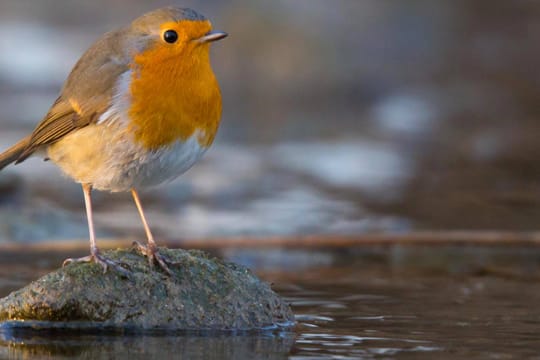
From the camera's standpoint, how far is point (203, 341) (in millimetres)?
5234

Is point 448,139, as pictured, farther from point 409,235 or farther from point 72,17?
point 72,17

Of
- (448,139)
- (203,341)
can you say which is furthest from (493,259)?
(448,139)

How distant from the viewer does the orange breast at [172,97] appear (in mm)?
5469

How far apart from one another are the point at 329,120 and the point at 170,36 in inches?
351

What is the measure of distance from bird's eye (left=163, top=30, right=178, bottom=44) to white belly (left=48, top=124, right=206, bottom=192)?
470mm

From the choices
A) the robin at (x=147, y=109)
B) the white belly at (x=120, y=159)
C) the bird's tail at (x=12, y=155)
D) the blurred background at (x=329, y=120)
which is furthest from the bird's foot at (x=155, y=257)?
the blurred background at (x=329, y=120)

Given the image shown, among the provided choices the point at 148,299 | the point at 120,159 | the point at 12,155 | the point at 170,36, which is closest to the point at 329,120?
the point at 12,155

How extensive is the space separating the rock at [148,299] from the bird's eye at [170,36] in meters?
1.01

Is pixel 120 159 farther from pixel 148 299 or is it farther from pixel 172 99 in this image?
pixel 148 299

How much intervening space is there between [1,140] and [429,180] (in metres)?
4.32

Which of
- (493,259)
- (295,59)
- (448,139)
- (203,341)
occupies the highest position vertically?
(295,59)

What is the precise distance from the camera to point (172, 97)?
5.49 meters

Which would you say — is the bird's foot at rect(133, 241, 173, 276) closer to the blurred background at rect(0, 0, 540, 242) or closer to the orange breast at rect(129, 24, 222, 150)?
the orange breast at rect(129, 24, 222, 150)

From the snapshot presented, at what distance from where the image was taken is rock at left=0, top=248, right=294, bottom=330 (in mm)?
5352
